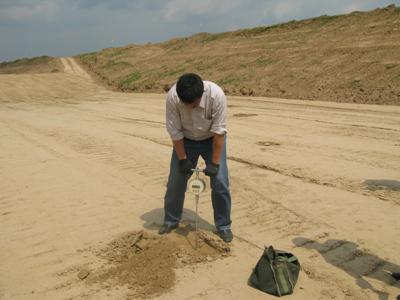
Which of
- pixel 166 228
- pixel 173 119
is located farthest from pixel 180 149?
pixel 166 228

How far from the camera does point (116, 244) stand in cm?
451

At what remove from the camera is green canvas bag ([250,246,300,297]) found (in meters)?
3.66

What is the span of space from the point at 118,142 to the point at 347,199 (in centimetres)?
520

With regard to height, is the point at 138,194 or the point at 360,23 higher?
the point at 360,23

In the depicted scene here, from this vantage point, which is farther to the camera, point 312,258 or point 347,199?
point 347,199

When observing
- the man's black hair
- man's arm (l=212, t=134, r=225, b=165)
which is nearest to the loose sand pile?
man's arm (l=212, t=134, r=225, b=165)

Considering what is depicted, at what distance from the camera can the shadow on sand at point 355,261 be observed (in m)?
3.82

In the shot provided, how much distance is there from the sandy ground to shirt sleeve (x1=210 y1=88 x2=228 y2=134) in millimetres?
1222

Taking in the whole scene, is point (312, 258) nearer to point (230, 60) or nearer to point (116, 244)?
point (116, 244)

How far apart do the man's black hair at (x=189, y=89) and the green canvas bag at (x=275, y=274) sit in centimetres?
143

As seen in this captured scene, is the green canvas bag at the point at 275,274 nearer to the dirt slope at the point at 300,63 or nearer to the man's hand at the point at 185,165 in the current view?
the man's hand at the point at 185,165

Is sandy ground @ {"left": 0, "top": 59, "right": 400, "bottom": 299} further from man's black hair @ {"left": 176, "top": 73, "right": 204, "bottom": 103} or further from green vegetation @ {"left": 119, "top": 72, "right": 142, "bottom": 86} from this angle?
green vegetation @ {"left": 119, "top": 72, "right": 142, "bottom": 86}

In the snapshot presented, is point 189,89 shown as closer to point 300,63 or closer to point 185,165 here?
point 185,165

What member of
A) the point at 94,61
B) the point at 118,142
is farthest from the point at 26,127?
the point at 94,61
